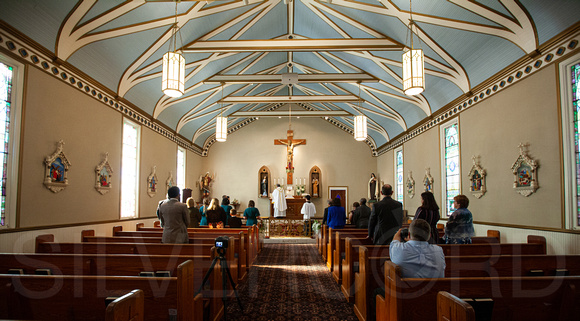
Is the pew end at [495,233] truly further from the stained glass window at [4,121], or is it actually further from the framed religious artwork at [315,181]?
the framed religious artwork at [315,181]

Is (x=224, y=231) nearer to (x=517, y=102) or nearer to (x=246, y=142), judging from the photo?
(x=517, y=102)

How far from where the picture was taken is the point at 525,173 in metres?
5.53

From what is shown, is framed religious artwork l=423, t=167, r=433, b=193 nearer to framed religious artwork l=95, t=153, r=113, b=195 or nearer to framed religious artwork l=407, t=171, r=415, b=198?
framed religious artwork l=407, t=171, r=415, b=198

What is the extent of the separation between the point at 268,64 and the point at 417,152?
5.25 m

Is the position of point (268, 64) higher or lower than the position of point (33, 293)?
higher

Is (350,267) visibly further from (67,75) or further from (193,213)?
(67,75)

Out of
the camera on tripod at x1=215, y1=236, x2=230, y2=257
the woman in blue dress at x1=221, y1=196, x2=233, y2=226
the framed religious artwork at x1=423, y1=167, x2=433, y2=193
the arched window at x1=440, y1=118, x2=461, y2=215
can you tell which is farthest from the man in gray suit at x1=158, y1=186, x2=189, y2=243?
the framed religious artwork at x1=423, y1=167, x2=433, y2=193

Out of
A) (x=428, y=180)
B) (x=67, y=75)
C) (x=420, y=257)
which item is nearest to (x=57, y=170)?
(x=67, y=75)

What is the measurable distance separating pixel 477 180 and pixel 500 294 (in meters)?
5.26

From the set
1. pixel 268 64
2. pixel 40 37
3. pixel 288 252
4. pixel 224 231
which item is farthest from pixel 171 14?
pixel 288 252

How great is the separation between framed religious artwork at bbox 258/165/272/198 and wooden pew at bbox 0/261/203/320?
1254cm

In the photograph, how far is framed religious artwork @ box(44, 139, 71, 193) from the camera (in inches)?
211

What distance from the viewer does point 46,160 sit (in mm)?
5324

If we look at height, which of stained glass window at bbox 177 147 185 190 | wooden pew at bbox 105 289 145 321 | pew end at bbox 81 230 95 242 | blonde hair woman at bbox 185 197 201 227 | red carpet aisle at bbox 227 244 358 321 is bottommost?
red carpet aisle at bbox 227 244 358 321
